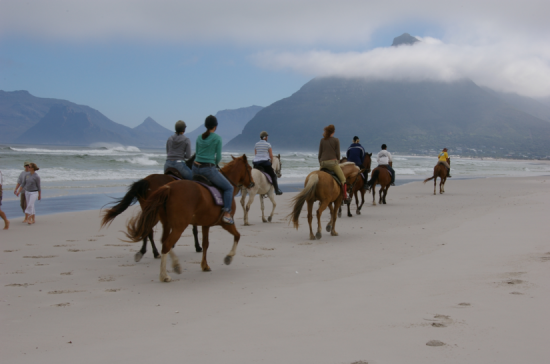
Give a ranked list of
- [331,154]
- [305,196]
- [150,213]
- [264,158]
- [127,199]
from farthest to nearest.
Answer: [264,158]
[331,154]
[305,196]
[127,199]
[150,213]

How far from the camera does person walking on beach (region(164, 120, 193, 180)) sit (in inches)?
317

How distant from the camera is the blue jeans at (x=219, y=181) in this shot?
267 inches

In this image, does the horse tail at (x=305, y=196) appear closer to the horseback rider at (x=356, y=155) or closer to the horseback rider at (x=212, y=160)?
the horseback rider at (x=212, y=160)

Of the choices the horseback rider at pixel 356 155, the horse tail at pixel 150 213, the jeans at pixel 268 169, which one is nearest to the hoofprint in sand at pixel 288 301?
the horse tail at pixel 150 213

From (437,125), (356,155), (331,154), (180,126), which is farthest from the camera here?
(437,125)

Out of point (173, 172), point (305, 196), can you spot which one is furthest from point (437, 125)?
point (173, 172)

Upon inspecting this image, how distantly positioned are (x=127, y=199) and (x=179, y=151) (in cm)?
176

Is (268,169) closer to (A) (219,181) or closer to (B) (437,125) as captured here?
(A) (219,181)

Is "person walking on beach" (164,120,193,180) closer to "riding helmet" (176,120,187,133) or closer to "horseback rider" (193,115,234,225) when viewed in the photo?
"riding helmet" (176,120,187,133)

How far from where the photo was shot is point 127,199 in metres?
6.60

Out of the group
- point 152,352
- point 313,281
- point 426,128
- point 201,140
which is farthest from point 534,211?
point 426,128

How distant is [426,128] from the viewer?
165 metres

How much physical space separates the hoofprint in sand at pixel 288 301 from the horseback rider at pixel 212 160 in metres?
1.07

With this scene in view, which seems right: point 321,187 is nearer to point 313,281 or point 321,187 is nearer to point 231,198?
point 231,198
